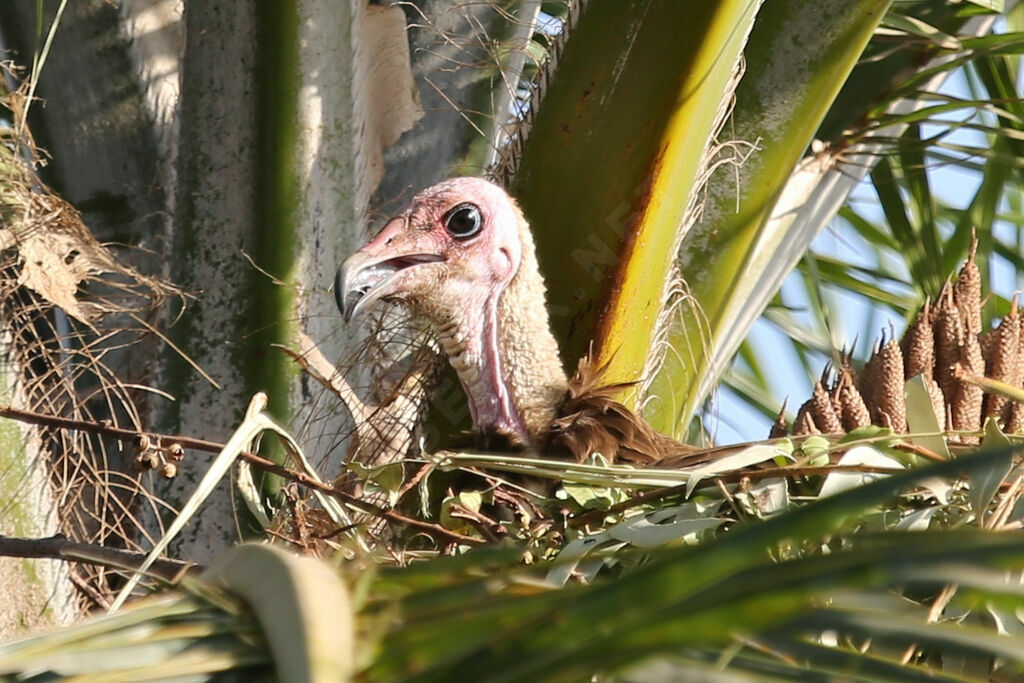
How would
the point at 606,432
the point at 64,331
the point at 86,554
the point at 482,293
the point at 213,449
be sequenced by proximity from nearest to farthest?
1. the point at 86,554
2. the point at 213,449
3. the point at 606,432
4. the point at 482,293
5. the point at 64,331

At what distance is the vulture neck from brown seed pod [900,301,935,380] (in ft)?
2.33

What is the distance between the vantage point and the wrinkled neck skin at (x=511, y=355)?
234 cm

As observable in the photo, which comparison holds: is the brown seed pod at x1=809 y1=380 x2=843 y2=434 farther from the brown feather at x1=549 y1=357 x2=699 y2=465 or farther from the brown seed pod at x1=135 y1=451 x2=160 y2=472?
the brown seed pod at x1=135 y1=451 x2=160 y2=472

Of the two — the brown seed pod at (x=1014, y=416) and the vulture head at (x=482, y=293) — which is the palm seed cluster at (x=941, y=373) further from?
the vulture head at (x=482, y=293)

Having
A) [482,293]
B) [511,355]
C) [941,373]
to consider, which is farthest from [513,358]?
[941,373]

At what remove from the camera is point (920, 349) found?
2559 mm

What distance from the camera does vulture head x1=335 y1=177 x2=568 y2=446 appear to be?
7.68 feet

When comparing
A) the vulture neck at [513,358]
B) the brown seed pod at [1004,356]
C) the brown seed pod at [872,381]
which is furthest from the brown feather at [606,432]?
the brown seed pod at [1004,356]

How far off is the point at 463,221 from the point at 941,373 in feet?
3.33

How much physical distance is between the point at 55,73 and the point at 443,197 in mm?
956

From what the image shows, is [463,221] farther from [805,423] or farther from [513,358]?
[805,423]

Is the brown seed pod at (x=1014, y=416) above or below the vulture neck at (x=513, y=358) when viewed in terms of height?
above

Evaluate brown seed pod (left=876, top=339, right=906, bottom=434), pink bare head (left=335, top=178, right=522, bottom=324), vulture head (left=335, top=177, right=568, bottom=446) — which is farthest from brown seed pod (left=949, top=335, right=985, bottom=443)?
pink bare head (left=335, top=178, right=522, bottom=324)

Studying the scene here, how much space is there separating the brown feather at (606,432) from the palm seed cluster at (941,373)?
39cm
